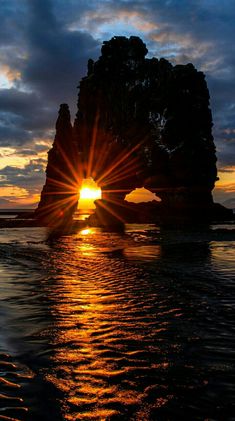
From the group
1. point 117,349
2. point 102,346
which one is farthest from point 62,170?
point 117,349

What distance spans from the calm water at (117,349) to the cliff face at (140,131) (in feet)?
212

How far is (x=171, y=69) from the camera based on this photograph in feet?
263

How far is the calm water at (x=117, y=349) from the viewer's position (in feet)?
15.3

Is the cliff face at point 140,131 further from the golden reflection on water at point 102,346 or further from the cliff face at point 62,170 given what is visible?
the golden reflection on water at point 102,346

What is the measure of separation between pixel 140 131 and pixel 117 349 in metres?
79.2

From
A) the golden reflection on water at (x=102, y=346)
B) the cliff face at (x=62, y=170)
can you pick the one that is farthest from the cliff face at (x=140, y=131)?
the golden reflection on water at (x=102, y=346)

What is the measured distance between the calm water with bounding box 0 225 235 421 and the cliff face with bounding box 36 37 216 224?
64.5 m

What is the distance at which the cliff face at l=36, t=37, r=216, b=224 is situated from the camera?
75.6 meters

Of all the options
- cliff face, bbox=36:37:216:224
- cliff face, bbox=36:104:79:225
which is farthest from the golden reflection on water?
cliff face, bbox=36:104:79:225

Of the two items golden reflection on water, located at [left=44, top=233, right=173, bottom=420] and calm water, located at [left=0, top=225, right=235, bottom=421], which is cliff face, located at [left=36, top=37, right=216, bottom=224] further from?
golden reflection on water, located at [left=44, top=233, right=173, bottom=420]

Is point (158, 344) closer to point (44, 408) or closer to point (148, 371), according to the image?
point (148, 371)

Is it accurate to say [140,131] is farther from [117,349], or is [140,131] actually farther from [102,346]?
[117,349]

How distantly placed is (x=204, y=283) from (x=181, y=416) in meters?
9.26

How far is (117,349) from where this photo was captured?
264 inches
